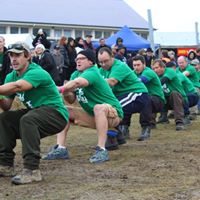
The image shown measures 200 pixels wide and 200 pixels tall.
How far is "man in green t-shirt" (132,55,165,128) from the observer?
30.5ft

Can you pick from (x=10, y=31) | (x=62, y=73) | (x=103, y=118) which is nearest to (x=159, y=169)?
(x=103, y=118)

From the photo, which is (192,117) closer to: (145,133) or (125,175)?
(145,133)

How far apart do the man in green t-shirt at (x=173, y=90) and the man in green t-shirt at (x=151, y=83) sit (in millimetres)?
616

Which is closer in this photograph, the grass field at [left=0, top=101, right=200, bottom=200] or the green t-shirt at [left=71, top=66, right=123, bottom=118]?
the grass field at [left=0, top=101, right=200, bottom=200]

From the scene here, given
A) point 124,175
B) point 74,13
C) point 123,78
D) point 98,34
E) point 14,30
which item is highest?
point 74,13

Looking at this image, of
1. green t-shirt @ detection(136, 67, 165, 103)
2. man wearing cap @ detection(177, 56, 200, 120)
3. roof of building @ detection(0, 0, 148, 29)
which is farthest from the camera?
roof of building @ detection(0, 0, 148, 29)

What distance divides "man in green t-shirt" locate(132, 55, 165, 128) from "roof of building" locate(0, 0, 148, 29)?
97.8 ft

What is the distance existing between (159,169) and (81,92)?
1485 millimetres

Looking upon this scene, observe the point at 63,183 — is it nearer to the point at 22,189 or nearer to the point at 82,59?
the point at 22,189

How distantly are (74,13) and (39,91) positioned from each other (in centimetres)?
3738

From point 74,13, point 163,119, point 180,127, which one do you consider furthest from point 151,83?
point 74,13

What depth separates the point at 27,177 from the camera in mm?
5613

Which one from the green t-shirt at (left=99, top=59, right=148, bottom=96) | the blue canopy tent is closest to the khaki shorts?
the green t-shirt at (left=99, top=59, right=148, bottom=96)

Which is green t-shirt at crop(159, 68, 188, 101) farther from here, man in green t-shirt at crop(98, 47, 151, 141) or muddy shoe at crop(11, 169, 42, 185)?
muddy shoe at crop(11, 169, 42, 185)
